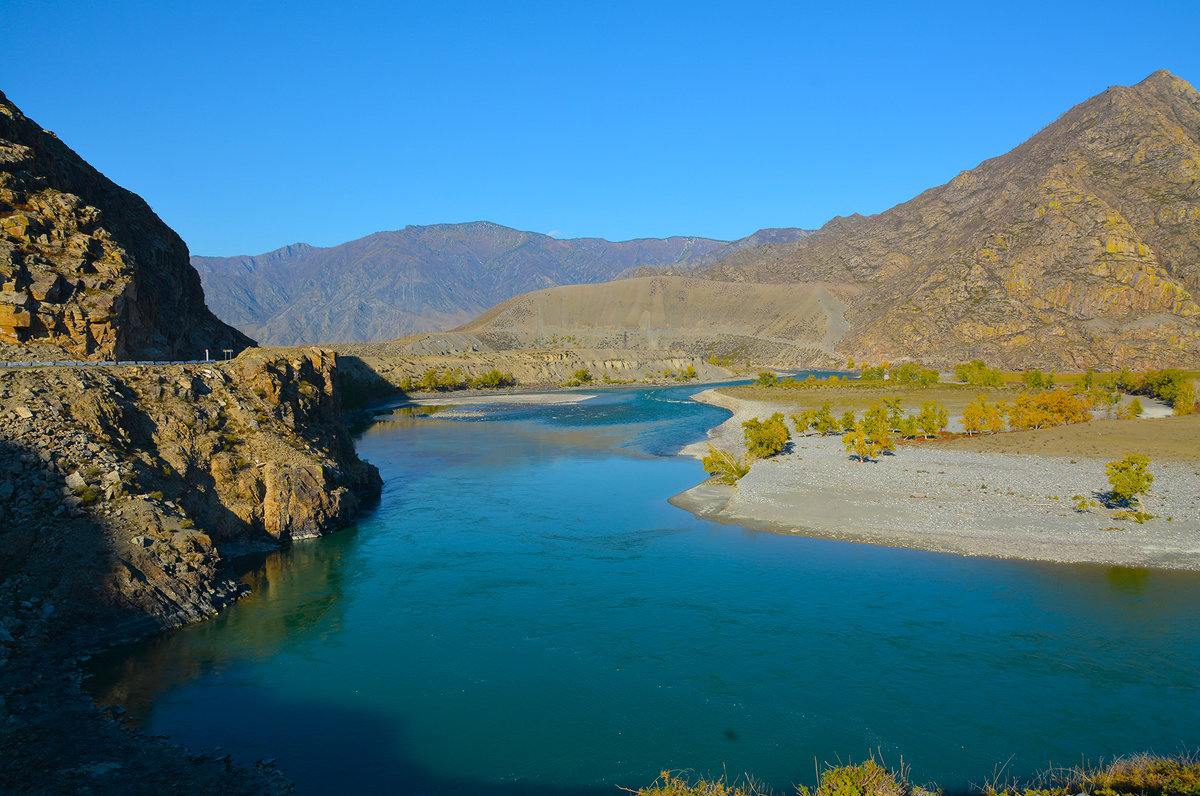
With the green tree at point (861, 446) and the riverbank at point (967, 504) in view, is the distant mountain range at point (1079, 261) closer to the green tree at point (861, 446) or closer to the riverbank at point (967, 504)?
the riverbank at point (967, 504)

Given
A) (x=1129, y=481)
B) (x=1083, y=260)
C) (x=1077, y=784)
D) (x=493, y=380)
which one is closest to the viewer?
(x=1077, y=784)

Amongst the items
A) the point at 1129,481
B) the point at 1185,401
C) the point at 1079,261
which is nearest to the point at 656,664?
the point at 1129,481

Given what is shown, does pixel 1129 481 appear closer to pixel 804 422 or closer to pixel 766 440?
pixel 766 440

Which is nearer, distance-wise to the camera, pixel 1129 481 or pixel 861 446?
pixel 1129 481

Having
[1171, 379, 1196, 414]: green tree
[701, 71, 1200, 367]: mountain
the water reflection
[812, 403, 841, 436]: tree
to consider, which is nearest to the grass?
the water reflection

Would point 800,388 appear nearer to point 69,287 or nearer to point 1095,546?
point 1095,546

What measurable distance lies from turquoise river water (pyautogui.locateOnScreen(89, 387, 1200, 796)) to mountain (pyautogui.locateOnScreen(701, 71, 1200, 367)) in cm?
10071

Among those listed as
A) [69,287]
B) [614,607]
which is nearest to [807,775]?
[614,607]

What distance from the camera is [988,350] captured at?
119688 mm

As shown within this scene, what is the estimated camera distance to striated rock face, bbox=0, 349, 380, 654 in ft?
66.2

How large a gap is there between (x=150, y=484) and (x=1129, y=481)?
120 ft

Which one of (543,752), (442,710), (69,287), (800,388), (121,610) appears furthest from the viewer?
(800,388)

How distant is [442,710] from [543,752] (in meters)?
2.97

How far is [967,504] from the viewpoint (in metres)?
32.2
